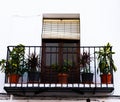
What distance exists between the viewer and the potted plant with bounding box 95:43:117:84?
9.80 meters

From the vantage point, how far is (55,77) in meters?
10.2

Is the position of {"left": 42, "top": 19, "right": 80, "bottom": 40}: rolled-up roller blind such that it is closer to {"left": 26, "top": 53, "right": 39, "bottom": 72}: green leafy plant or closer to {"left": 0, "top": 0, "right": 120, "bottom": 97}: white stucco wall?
{"left": 0, "top": 0, "right": 120, "bottom": 97}: white stucco wall

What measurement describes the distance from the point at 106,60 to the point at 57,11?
79.9 inches

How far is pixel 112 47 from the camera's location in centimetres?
1043

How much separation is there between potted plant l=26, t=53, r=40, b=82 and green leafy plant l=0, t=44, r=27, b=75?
0.16 meters

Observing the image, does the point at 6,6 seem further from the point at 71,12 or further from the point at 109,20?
the point at 109,20

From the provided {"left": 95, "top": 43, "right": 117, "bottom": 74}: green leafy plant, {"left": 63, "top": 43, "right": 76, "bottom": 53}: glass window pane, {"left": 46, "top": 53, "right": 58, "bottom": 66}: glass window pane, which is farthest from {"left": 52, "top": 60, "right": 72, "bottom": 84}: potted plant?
{"left": 95, "top": 43, "right": 117, "bottom": 74}: green leafy plant

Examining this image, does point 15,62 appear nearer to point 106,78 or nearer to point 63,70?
point 63,70

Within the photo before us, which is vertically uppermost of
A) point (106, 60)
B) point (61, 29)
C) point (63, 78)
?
point (61, 29)

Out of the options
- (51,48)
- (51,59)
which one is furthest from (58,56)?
(51,48)

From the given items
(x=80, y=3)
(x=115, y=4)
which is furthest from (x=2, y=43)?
(x=115, y=4)

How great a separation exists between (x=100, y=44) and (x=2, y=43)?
2.63 meters

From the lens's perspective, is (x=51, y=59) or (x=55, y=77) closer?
(x=55, y=77)

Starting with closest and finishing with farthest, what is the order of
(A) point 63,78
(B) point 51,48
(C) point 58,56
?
(A) point 63,78 < (C) point 58,56 < (B) point 51,48
